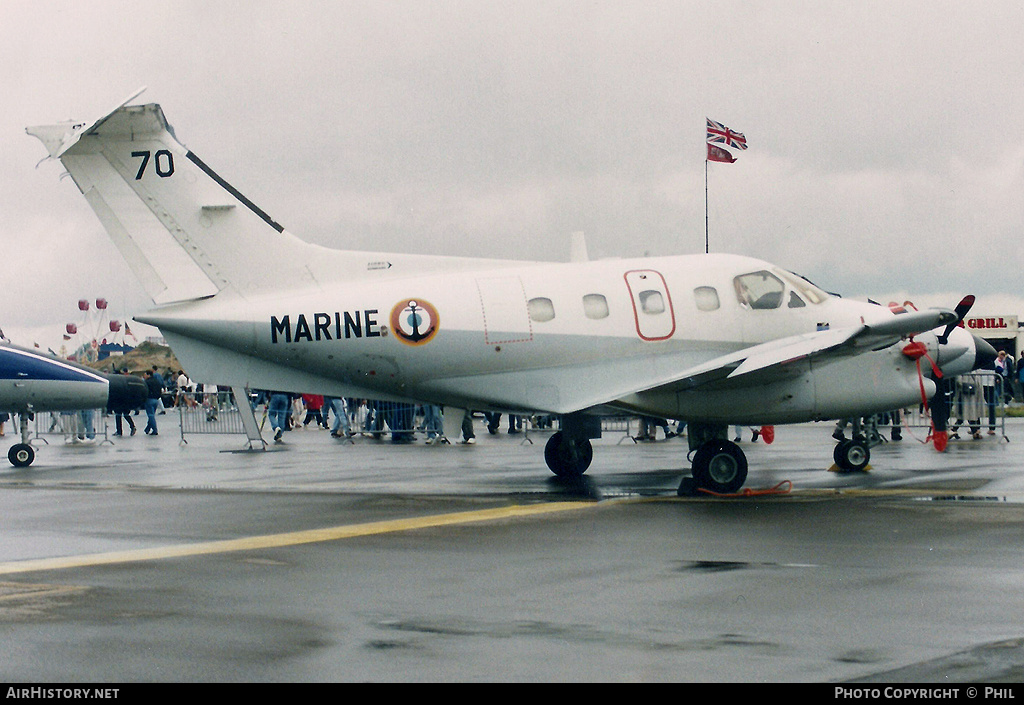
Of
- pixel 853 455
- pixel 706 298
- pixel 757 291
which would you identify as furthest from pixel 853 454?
pixel 706 298

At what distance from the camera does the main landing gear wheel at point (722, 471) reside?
15188 millimetres

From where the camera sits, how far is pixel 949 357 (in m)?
16.3

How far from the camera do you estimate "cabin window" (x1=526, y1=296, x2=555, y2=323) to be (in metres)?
15.6

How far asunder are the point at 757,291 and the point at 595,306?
2.31 m

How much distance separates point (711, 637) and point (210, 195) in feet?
36.5

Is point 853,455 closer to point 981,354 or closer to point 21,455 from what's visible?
point 981,354

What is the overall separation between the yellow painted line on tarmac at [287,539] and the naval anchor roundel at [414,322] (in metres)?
2.71

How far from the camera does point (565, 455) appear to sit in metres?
18.0

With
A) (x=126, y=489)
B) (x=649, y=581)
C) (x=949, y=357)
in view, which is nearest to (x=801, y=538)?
(x=649, y=581)

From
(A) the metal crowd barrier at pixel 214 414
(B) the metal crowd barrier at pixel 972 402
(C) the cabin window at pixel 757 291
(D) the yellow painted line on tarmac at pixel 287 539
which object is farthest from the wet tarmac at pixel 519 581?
(A) the metal crowd barrier at pixel 214 414

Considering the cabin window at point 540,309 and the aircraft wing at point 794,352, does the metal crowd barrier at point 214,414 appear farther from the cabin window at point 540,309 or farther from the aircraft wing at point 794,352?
the aircraft wing at point 794,352

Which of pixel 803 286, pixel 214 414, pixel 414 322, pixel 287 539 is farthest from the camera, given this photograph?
pixel 214 414

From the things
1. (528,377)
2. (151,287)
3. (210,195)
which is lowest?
(528,377)
